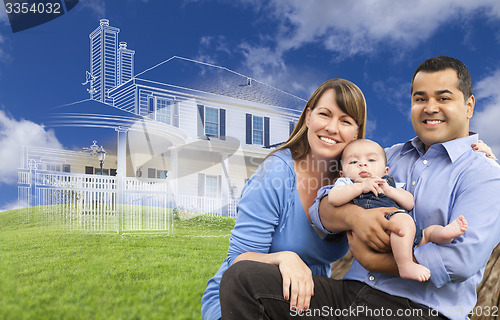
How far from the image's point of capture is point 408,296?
186 centimetres

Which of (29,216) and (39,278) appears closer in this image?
(39,278)

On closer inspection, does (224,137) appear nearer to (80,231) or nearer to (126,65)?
(126,65)

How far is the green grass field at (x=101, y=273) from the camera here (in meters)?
5.27

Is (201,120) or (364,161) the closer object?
(364,161)

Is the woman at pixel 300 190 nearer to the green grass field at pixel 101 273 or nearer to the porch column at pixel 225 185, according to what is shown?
the green grass field at pixel 101 273

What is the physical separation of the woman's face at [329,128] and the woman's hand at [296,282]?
0.62 meters

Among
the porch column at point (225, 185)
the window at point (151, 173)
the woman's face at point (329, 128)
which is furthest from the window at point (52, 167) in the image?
the woman's face at point (329, 128)

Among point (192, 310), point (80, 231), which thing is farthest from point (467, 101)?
point (80, 231)

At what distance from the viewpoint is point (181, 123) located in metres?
11.6

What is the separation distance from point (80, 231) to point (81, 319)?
330cm

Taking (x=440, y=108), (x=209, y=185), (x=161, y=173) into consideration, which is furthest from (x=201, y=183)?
(x=440, y=108)

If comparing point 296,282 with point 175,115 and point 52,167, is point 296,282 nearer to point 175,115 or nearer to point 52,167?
point 52,167

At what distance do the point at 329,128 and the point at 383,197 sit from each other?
17.1 inches

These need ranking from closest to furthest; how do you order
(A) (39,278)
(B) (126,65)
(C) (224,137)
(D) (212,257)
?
(A) (39,278) < (D) (212,257) < (B) (126,65) < (C) (224,137)
